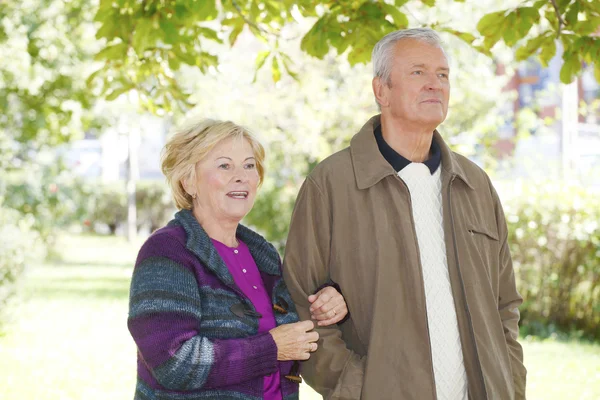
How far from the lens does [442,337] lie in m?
2.96

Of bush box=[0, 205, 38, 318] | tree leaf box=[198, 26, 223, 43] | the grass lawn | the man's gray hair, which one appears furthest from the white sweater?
bush box=[0, 205, 38, 318]

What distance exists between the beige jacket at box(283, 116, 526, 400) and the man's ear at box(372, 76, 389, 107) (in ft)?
0.43

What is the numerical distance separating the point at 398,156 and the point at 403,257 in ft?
1.41

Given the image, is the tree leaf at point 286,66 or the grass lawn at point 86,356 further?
the grass lawn at point 86,356

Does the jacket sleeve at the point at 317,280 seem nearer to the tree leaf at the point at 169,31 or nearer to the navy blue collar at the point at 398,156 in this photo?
the navy blue collar at the point at 398,156

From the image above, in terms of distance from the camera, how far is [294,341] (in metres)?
2.88

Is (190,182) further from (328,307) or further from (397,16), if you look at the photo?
(397,16)

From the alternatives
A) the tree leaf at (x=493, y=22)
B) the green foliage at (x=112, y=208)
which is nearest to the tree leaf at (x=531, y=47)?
the tree leaf at (x=493, y=22)

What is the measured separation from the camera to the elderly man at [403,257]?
115 inches

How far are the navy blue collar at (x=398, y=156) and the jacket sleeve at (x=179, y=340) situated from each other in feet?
2.89

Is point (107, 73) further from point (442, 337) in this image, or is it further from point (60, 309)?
point (60, 309)

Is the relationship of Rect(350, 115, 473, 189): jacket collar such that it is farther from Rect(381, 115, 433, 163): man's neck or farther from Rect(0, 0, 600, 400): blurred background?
Rect(0, 0, 600, 400): blurred background

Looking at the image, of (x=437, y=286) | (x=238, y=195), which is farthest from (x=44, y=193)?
(x=437, y=286)

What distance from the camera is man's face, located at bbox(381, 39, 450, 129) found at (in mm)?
3043
